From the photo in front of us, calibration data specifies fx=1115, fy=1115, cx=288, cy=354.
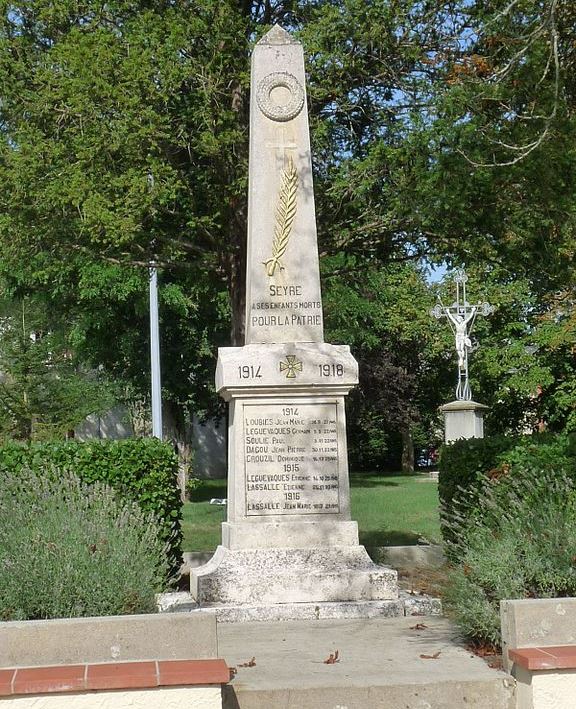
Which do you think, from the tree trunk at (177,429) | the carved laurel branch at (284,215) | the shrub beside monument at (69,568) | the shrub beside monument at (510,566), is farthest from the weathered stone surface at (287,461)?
the tree trunk at (177,429)

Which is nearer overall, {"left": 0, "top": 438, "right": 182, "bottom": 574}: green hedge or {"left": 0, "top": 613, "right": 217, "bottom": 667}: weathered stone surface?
{"left": 0, "top": 613, "right": 217, "bottom": 667}: weathered stone surface

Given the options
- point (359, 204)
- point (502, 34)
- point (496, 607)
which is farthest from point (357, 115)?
point (496, 607)

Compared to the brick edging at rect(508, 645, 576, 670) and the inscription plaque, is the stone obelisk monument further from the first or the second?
the brick edging at rect(508, 645, 576, 670)

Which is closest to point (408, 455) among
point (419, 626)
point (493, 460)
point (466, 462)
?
point (466, 462)

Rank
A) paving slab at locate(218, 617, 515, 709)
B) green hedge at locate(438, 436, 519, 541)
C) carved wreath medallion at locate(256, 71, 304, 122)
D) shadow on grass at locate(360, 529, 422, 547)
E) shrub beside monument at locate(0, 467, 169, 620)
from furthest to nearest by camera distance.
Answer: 1. shadow on grass at locate(360, 529, 422, 547)
2. green hedge at locate(438, 436, 519, 541)
3. carved wreath medallion at locate(256, 71, 304, 122)
4. shrub beside monument at locate(0, 467, 169, 620)
5. paving slab at locate(218, 617, 515, 709)

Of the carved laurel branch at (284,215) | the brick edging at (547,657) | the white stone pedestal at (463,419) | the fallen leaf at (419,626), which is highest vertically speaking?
the carved laurel branch at (284,215)

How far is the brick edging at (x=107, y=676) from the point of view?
550 centimetres

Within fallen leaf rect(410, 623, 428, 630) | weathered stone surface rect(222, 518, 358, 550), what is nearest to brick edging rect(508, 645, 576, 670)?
fallen leaf rect(410, 623, 428, 630)

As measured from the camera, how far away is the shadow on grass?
695 inches

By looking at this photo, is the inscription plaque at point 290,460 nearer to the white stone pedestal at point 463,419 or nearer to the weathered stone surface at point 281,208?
the weathered stone surface at point 281,208

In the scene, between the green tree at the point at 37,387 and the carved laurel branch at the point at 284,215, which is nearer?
the carved laurel branch at the point at 284,215

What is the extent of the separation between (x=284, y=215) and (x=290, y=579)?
3388 millimetres

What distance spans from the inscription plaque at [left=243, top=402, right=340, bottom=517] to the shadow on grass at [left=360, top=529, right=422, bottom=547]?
724cm

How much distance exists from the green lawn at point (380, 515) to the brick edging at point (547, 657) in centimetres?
542
